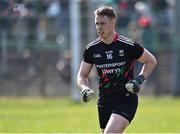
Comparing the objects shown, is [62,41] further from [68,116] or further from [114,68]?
[114,68]

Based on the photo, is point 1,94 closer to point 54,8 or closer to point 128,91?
point 54,8

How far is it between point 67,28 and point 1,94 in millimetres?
3324

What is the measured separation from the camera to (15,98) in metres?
26.5

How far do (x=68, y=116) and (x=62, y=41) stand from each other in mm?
7536

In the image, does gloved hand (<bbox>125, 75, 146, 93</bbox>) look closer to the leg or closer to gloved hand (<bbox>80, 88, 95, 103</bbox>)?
the leg

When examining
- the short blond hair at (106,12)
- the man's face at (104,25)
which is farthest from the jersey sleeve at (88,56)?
the short blond hair at (106,12)

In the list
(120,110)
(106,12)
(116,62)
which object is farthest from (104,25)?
(120,110)

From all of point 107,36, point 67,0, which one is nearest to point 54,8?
point 67,0

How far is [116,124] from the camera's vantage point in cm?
991

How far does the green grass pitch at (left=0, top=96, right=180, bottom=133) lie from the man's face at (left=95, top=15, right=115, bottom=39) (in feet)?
19.7

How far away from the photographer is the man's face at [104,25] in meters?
10.1

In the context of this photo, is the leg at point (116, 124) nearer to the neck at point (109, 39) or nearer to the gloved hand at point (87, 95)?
the gloved hand at point (87, 95)

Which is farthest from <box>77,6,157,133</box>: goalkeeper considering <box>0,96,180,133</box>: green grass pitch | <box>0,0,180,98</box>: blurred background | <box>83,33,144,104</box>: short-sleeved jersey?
<box>0,0,180,98</box>: blurred background

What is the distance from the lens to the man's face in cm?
1013
